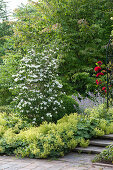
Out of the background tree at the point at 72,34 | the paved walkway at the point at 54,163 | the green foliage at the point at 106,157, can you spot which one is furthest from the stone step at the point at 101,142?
the background tree at the point at 72,34

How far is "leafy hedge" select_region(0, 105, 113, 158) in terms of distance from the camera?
4.61m

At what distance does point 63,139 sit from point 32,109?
1631 mm

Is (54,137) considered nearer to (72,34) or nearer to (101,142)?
(101,142)

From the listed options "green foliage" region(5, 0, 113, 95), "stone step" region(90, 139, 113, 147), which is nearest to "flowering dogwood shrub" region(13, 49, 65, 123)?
"stone step" region(90, 139, 113, 147)

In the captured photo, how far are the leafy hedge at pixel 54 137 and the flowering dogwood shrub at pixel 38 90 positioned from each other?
63 centimetres

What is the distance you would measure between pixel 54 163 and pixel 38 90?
8.19 ft

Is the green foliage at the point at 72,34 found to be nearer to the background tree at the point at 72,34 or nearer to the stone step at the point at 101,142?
the background tree at the point at 72,34

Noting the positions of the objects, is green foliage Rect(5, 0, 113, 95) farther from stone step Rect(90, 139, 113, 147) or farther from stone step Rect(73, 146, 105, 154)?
stone step Rect(73, 146, 105, 154)

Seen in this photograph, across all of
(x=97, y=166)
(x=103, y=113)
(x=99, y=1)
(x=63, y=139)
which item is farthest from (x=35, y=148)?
(x=99, y=1)

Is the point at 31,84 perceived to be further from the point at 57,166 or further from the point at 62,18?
the point at 62,18

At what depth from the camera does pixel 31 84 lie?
21.5 feet

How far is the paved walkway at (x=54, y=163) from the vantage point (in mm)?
3890

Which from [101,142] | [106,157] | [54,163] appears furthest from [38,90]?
[106,157]

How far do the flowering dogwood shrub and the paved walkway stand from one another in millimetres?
1773
